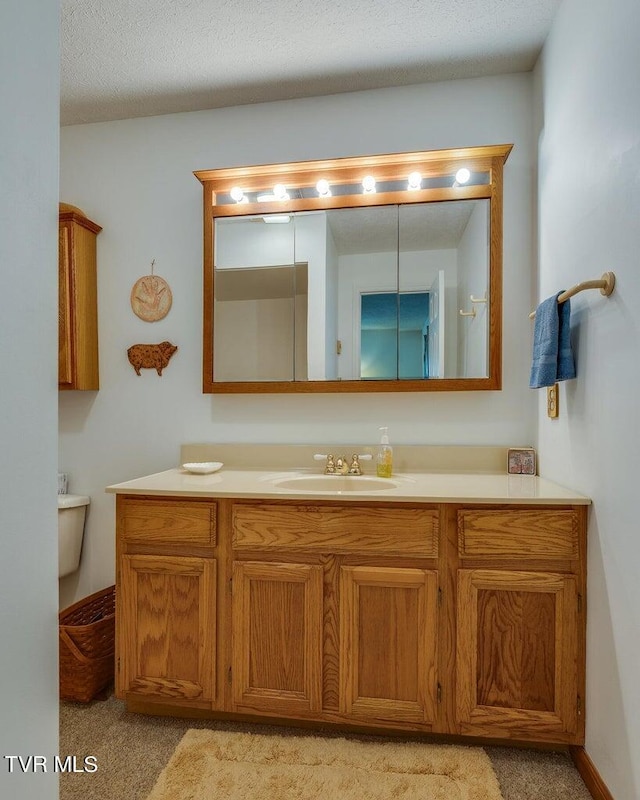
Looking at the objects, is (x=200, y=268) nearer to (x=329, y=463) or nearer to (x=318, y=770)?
(x=329, y=463)

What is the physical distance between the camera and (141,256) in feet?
7.66

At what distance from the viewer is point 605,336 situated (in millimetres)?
1391

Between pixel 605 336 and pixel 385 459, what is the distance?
93 cm

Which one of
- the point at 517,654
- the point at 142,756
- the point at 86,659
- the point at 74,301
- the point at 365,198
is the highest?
the point at 365,198

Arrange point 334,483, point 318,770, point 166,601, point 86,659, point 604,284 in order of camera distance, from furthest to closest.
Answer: point 334,483 < point 86,659 < point 166,601 < point 318,770 < point 604,284

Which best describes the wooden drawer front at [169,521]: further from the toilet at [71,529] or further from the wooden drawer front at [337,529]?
the toilet at [71,529]

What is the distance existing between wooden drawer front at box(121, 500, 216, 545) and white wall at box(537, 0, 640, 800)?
1233mm

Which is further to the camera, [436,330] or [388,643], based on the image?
[436,330]

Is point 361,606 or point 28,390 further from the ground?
point 28,390

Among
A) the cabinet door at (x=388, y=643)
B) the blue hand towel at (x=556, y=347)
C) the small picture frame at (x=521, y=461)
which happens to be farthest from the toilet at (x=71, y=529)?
the blue hand towel at (x=556, y=347)

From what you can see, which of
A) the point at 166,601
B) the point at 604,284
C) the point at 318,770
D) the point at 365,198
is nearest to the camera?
the point at 604,284

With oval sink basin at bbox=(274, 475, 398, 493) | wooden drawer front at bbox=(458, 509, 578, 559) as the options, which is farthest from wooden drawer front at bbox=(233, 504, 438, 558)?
oval sink basin at bbox=(274, 475, 398, 493)

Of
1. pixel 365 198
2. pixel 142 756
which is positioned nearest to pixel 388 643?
pixel 142 756

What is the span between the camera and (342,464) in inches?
80.7
